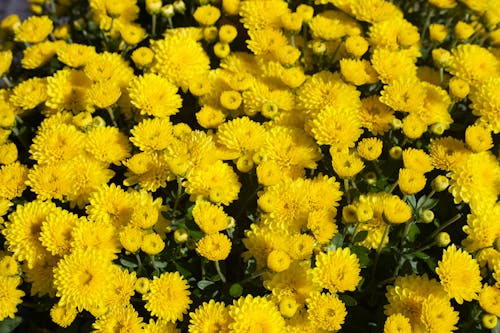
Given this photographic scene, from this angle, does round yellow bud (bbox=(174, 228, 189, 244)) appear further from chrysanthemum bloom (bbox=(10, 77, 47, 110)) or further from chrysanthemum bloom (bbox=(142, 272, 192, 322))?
chrysanthemum bloom (bbox=(10, 77, 47, 110))

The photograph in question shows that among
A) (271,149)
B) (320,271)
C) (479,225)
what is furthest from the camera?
(271,149)

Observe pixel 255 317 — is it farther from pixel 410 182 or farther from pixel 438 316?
pixel 410 182

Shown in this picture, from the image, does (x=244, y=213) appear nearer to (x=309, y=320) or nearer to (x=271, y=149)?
(x=271, y=149)

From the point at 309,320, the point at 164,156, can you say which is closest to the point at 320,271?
the point at 309,320

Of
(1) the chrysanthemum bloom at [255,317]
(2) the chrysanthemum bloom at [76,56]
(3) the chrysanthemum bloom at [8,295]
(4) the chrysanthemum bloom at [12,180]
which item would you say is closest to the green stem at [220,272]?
(1) the chrysanthemum bloom at [255,317]

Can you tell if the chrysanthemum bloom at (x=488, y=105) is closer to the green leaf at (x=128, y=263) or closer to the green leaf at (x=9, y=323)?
the green leaf at (x=128, y=263)

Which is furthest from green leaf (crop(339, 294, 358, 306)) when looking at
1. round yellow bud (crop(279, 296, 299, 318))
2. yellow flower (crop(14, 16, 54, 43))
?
yellow flower (crop(14, 16, 54, 43))

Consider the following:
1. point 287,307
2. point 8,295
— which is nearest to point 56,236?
point 8,295
